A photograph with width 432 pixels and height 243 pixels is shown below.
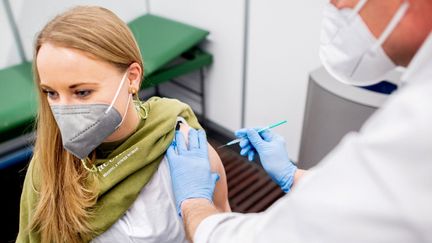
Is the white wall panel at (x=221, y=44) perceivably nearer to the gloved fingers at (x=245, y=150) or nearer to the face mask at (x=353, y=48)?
the gloved fingers at (x=245, y=150)

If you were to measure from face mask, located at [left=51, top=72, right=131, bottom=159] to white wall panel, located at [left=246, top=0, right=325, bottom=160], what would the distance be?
1404mm

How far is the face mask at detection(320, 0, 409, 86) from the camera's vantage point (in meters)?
0.69

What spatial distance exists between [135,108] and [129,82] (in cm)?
12

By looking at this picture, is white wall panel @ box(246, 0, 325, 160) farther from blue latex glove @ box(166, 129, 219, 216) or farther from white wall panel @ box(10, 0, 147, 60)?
white wall panel @ box(10, 0, 147, 60)

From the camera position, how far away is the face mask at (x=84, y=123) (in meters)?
0.92

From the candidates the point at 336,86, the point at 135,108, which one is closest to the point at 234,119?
the point at 336,86

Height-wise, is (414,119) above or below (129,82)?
above

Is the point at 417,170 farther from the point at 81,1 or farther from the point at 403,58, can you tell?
the point at 81,1

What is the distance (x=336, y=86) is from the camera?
1.59 metres

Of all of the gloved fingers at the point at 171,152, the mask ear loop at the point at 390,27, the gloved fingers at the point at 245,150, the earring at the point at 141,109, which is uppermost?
the mask ear loop at the point at 390,27

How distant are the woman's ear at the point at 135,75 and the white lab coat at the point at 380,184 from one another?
2.14 feet

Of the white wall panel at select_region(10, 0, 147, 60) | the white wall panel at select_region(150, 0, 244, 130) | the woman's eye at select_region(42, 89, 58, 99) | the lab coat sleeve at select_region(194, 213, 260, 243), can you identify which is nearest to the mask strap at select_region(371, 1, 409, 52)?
the lab coat sleeve at select_region(194, 213, 260, 243)

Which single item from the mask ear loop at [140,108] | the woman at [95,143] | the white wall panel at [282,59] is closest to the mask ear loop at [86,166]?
the woman at [95,143]

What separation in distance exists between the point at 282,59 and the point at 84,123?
158 cm
